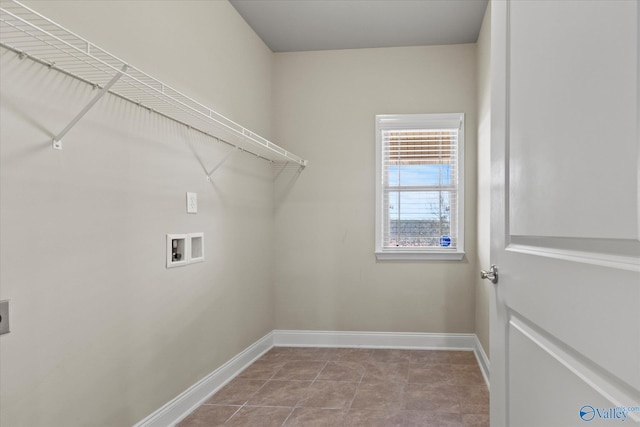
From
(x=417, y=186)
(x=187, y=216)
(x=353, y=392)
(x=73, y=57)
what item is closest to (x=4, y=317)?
(x=73, y=57)

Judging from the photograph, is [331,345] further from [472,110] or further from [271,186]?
[472,110]

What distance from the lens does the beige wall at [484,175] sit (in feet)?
11.4

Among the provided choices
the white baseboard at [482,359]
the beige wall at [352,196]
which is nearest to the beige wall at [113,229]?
the beige wall at [352,196]

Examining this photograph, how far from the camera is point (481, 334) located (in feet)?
12.4

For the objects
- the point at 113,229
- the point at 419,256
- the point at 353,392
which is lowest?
the point at 353,392

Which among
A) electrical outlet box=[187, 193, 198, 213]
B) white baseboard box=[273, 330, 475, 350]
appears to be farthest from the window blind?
electrical outlet box=[187, 193, 198, 213]

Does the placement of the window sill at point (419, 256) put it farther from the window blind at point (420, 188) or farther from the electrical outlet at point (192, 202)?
the electrical outlet at point (192, 202)

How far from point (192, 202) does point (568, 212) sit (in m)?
2.26

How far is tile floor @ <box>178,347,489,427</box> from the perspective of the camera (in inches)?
108

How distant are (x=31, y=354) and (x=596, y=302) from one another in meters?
1.72

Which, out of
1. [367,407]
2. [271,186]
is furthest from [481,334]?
[271,186]

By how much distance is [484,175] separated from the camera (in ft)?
12.0

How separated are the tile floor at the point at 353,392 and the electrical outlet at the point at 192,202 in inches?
46.4
